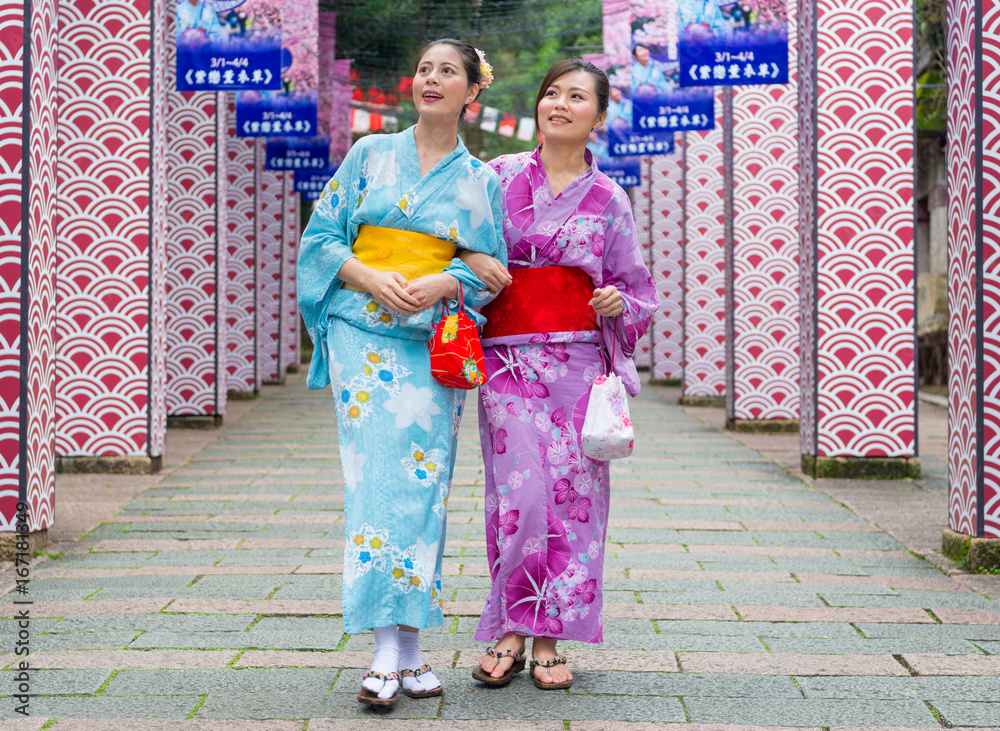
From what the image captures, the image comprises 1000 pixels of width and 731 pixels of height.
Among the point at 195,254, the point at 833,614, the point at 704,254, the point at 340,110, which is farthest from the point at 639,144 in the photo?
the point at 833,614

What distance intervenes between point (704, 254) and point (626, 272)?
958 centimetres

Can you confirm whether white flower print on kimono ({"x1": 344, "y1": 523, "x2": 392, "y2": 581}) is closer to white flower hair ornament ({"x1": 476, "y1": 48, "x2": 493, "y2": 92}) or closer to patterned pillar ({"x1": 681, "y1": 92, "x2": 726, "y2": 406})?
white flower hair ornament ({"x1": 476, "y1": 48, "x2": 493, "y2": 92})

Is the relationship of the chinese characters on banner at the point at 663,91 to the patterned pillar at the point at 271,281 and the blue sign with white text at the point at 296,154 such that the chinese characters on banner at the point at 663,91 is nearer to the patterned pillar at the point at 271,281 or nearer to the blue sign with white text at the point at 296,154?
A: the blue sign with white text at the point at 296,154

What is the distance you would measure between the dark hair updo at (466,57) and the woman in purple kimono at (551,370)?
23cm

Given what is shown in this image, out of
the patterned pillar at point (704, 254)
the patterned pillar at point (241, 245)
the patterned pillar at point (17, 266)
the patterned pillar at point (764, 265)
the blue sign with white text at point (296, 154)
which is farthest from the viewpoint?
the blue sign with white text at point (296, 154)

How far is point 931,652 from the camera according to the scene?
3.74 metres

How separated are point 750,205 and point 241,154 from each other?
5984 millimetres

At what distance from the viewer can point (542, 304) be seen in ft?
11.6

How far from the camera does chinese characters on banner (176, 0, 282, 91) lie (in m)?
8.79

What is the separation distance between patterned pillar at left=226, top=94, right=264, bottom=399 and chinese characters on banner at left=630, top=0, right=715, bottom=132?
4573mm

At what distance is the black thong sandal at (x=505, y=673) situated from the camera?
3.40m

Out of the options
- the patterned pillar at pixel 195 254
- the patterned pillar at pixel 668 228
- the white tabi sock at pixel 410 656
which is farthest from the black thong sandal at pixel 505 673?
the patterned pillar at pixel 668 228

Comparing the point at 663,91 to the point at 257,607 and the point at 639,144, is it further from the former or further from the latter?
the point at 257,607

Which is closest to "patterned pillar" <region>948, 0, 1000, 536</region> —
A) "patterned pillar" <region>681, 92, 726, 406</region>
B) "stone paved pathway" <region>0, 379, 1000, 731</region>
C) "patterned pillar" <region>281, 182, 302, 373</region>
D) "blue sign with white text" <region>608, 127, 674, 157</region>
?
"stone paved pathway" <region>0, 379, 1000, 731</region>
